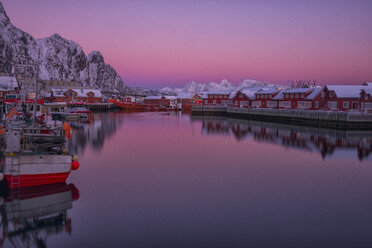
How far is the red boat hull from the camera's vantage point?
15.9m

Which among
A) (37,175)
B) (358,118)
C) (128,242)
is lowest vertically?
(128,242)

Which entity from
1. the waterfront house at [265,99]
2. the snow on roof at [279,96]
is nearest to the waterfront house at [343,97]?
the snow on roof at [279,96]

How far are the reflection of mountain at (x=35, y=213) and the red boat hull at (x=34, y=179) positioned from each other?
0.73 ft

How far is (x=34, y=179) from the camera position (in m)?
16.3

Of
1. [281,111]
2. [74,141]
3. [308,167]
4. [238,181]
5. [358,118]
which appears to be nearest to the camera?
[238,181]

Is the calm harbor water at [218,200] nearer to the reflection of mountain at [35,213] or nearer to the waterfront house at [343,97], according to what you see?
the reflection of mountain at [35,213]

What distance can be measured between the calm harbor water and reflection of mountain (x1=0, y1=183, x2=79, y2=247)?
17 centimetres

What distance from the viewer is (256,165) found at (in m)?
25.0

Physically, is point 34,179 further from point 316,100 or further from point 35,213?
point 316,100

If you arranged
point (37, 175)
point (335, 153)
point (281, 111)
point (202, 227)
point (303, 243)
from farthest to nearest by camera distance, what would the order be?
1. point (281, 111)
2. point (335, 153)
3. point (37, 175)
4. point (202, 227)
5. point (303, 243)

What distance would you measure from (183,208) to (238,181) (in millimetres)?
6133

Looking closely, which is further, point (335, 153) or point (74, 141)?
point (74, 141)

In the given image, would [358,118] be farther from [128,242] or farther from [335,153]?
[128,242]

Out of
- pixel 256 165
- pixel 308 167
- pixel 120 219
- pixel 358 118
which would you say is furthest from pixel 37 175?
pixel 358 118
